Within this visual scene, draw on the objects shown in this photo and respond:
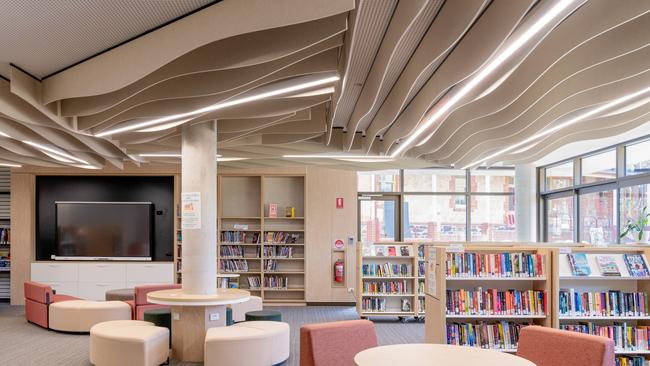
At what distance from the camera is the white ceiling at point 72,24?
4.13 m

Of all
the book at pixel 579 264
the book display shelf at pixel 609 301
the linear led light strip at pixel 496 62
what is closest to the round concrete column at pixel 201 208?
the linear led light strip at pixel 496 62

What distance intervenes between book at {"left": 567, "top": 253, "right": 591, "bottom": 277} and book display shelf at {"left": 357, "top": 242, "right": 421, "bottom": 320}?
4161 millimetres

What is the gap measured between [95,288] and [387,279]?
631 cm

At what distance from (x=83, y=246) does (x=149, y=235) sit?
1.44m

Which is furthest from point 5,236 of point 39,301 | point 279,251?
point 279,251

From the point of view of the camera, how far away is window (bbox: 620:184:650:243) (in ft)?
32.5

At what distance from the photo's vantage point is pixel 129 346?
6922mm

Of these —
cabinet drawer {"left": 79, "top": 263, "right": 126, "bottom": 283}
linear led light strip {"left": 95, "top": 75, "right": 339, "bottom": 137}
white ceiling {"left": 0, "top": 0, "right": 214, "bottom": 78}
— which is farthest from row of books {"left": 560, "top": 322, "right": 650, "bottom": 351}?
cabinet drawer {"left": 79, "top": 263, "right": 126, "bottom": 283}

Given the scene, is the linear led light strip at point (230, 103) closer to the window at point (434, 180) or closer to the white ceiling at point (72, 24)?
the white ceiling at point (72, 24)

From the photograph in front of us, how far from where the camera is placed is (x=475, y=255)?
6.61 metres

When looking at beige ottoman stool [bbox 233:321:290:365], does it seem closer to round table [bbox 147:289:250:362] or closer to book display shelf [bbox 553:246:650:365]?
round table [bbox 147:289:250:362]

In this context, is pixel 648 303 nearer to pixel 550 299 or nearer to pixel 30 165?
pixel 550 299

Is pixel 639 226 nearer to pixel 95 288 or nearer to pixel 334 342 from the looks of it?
pixel 334 342

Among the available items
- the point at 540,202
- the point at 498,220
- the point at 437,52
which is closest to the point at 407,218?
the point at 498,220
